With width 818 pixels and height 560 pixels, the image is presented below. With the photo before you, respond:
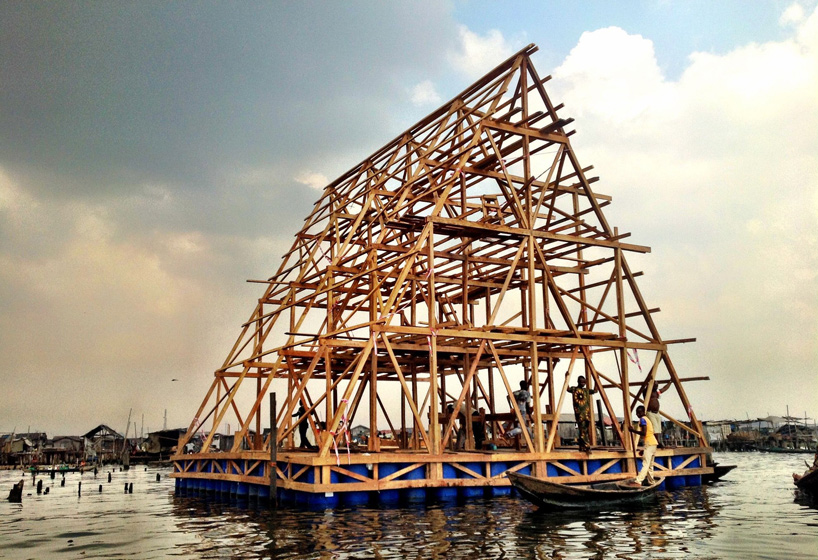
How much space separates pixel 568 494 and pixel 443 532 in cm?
441

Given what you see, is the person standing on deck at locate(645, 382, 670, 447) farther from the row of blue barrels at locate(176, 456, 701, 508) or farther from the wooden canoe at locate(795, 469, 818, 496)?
the wooden canoe at locate(795, 469, 818, 496)

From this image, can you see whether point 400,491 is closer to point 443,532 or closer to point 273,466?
point 273,466

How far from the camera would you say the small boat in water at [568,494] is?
1872 cm

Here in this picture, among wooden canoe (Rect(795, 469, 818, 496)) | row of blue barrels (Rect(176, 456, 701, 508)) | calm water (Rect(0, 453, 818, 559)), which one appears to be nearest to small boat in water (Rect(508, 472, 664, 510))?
calm water (Rect(0, 453, 818, 559))

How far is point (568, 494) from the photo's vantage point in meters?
19.1

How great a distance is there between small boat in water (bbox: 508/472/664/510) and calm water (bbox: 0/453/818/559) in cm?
42

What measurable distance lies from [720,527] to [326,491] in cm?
1009

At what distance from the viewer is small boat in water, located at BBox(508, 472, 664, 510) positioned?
737 inches

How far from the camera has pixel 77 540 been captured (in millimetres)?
17609

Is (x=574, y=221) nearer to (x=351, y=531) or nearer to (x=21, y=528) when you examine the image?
(x=351, y=531)

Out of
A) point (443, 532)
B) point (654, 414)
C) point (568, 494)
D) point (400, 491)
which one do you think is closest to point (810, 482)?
point (654, 414)

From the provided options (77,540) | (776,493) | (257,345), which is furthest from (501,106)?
(77,540)

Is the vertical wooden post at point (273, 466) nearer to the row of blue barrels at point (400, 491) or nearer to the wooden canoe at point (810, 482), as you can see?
the row of blue barrels at point (400, 491)

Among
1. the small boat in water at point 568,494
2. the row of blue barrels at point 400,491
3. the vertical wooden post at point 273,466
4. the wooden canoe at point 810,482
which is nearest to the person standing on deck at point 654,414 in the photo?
the row of blue barrels at point 400,491
